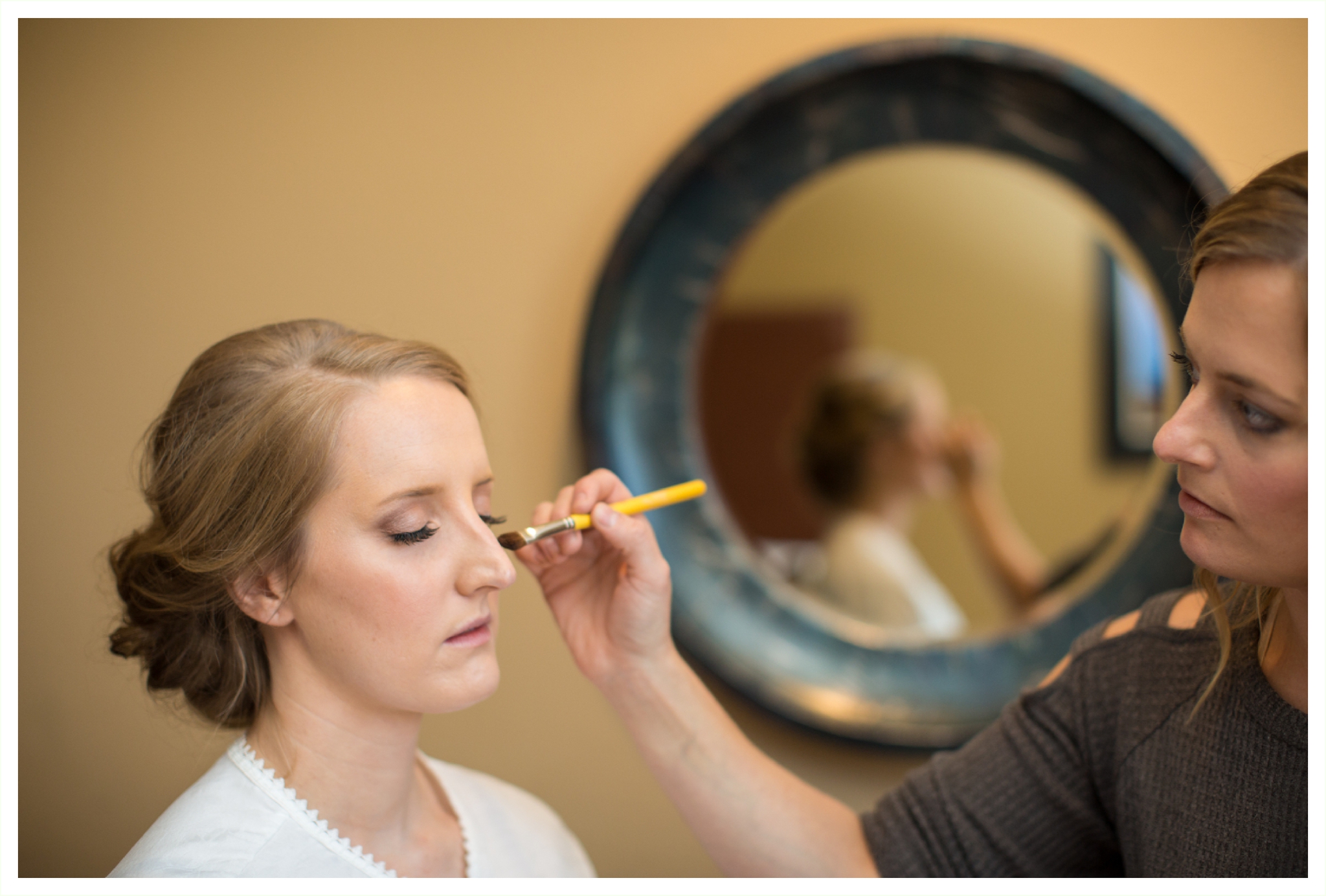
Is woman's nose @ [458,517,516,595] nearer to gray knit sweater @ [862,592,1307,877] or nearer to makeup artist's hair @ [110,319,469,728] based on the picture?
makeup artist's hair @ [110,319,469,728]

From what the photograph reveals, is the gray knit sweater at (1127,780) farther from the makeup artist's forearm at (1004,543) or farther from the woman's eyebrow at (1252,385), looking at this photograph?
the makeup artist's forearm at (1004,543)

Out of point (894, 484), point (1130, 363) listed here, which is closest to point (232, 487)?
point (894, 484)

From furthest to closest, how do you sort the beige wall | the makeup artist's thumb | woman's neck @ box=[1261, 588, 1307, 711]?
the beige wall, the makeup artist's thumb, woman's neck @ box=[1261, 588, 1307, 711]

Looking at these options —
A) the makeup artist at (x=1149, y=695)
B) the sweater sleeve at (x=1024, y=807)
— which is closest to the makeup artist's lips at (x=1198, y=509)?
the makeup artist at (x=1149, y=695)

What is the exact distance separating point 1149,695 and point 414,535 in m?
0.68

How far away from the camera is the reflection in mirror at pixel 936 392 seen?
135 centimetres

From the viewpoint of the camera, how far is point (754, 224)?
1.31 metres

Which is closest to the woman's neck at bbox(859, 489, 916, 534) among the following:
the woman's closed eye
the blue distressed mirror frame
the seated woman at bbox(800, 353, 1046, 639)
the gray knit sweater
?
the seated woman at bbox(800, 353, 1046, 639)

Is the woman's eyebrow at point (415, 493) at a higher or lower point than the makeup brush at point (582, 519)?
higher

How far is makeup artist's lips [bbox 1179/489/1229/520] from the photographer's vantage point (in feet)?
2.24

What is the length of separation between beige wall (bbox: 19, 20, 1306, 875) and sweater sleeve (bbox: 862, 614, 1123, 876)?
1.24ft

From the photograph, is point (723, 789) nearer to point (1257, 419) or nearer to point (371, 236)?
point (1257, 419)

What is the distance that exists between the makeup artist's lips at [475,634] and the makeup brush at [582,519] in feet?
0.22
